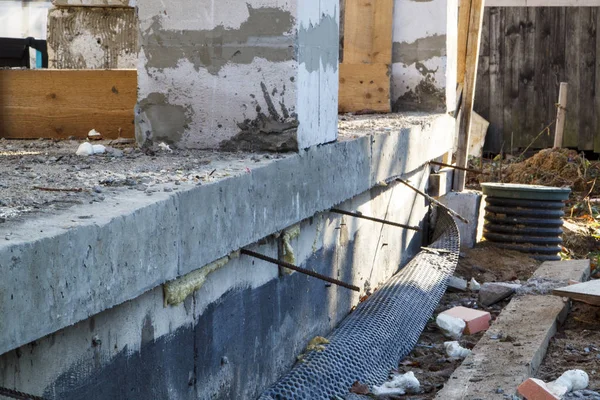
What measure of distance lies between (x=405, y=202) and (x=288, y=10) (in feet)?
9.24

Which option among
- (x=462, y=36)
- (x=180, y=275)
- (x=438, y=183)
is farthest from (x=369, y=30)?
(x=180, y=275)

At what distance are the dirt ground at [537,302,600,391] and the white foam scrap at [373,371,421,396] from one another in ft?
2.19

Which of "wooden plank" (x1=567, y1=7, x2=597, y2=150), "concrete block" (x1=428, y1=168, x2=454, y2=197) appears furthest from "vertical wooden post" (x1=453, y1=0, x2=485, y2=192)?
"wooden plank" (x1=567, y1=7, x2=597, y2=150)

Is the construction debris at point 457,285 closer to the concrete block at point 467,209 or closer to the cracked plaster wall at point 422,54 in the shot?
the concrete block at point 467,209

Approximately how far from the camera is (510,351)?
4.39 meters

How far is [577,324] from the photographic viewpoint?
5254mm

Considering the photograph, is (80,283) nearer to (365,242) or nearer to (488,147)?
(365,242)

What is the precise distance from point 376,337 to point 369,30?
3.99 meters

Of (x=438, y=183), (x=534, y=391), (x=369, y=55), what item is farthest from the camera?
(x=369, y=55)

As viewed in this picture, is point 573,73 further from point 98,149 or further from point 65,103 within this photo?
point 98,149

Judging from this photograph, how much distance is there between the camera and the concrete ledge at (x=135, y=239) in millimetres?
1991

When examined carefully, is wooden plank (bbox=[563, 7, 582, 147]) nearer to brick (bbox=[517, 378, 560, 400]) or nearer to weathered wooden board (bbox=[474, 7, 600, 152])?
weathered wooden board (bbox=[474, 7, 600, 152])

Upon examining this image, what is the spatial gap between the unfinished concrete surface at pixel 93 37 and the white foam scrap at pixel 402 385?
2971mm

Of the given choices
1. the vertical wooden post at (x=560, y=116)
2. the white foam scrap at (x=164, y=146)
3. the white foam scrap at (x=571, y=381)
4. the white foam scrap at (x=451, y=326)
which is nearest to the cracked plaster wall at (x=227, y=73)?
the white foam scrap at (x=164, y=146)
